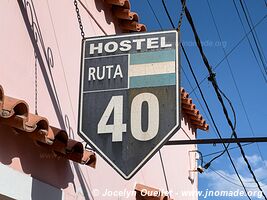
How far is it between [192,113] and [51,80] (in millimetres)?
6498

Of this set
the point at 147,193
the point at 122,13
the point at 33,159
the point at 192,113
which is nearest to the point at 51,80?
the point at 33,159

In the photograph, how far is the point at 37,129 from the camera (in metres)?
5.04

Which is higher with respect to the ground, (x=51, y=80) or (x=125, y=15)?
(x=125, y=15)

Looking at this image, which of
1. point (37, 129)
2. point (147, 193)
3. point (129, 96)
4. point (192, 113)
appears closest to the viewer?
point (37, 129)

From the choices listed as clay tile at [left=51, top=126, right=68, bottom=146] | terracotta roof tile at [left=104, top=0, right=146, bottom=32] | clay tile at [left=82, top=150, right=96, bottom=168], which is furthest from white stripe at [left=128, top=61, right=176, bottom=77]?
terracotta roof tile at [left=104, top=0, right=146, bottom=32]

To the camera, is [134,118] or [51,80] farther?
[51,80]

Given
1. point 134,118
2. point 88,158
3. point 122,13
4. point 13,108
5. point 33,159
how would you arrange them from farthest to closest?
point 122,13 < point 88,158 < point 33,159 < point 134,118 < point 13,108

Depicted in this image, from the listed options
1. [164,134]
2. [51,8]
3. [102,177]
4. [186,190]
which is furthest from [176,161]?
[164,134]

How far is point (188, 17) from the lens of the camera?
7641 millimetres

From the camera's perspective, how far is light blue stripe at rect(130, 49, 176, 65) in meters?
5.37

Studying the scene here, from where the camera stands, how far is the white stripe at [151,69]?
17.5 ft

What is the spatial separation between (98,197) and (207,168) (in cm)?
570

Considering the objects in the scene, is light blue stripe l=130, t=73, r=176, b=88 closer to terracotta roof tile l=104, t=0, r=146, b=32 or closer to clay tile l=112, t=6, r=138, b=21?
terracotta roof tile l=104, t=0, r=146, b=32

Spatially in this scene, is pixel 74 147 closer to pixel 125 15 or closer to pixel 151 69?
pixel 151 69
